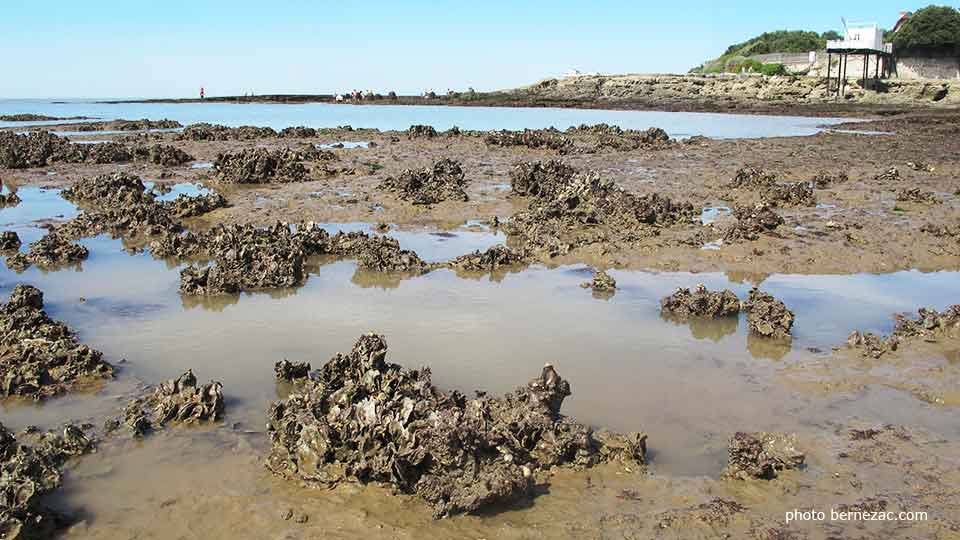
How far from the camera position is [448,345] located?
23.5 feet

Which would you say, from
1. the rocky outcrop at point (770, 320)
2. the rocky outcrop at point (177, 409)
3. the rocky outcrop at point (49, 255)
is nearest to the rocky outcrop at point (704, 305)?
the rocky outcrop at point (770, 320)

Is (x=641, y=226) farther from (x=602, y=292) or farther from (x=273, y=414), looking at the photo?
(x=273, y=414)

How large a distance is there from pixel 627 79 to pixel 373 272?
83.0 m

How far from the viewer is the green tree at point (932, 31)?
58.3 metres

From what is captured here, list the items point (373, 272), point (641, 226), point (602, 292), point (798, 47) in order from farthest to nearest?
point (798, 47) → point (641, 226) → point (373, 272) → point (602, 292)

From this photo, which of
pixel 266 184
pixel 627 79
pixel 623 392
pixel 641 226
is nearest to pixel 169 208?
pixel 266 184

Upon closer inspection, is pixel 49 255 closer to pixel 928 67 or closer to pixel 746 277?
pixel 746 277

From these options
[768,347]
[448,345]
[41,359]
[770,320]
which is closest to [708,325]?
[770,320]

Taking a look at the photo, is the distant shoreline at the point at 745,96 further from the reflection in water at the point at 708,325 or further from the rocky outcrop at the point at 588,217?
the reflection in water at the point at 708,325

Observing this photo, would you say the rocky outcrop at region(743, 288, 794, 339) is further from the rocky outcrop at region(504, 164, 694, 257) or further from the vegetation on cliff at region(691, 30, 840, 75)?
the vegetation on cliff at region(691, 30, 840, 75)

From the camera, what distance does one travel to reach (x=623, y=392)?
6.11 meters

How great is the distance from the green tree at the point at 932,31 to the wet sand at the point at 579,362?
185 ft

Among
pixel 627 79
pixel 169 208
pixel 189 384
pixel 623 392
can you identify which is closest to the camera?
pixel 189 384

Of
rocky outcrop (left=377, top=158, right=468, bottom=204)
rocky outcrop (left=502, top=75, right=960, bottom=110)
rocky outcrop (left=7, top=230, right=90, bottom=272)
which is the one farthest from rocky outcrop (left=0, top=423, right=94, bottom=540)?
rocky outcrop (left=502, top=75, right=960, bottom=110)
